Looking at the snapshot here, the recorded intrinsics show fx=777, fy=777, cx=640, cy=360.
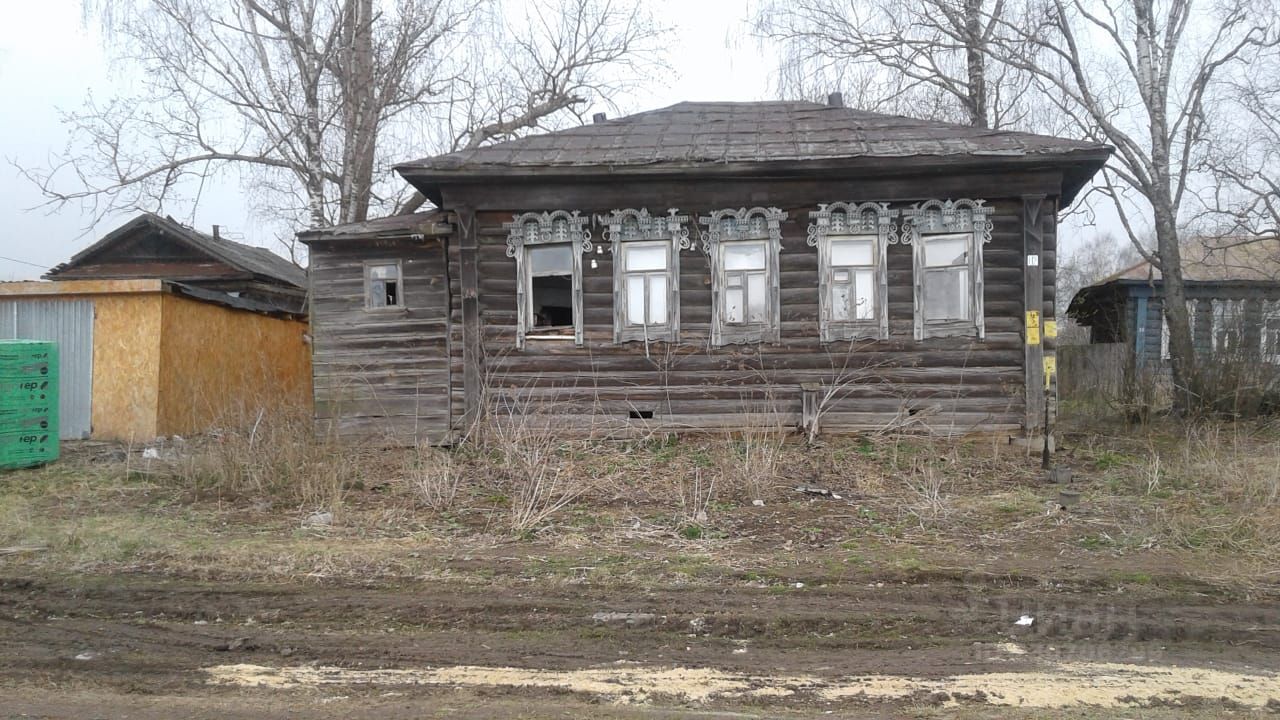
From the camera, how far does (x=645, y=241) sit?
10656 mm

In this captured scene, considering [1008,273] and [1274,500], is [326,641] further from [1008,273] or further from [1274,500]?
[1008,273]

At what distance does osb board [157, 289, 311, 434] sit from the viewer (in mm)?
12180

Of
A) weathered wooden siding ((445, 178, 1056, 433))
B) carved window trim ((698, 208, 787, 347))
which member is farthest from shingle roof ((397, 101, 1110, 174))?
carved window trim ((698, 208, 787, 347))

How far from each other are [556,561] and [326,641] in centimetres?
193

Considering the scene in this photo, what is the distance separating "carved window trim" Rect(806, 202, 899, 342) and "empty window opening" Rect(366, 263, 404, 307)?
5831mm

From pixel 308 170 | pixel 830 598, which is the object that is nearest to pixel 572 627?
pixel 830 598

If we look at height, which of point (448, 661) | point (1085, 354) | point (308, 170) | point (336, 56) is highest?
point (336, 56)

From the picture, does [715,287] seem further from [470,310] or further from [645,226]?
[470,310]

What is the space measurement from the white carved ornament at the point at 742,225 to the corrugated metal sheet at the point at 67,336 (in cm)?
972

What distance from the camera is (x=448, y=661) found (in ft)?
13.8

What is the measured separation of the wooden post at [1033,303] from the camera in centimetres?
1007

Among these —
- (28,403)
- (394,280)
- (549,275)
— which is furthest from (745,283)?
(28,403)

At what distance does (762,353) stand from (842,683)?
693cm

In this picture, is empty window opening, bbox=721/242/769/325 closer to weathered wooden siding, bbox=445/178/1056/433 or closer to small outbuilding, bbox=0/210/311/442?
weathered wooden siding, bbox=445/178/1056/433
